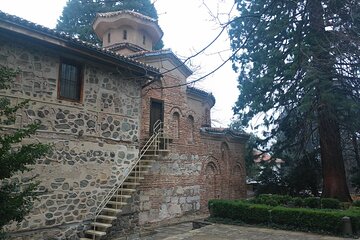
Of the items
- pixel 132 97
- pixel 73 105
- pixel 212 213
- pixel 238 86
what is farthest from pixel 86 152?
pixel 238 86

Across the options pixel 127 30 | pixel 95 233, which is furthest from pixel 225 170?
pixel 95 233

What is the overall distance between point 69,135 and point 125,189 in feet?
8.90

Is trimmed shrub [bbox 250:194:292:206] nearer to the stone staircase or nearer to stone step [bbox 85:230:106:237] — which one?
the stone staircase

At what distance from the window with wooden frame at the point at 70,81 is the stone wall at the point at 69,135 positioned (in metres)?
0.18

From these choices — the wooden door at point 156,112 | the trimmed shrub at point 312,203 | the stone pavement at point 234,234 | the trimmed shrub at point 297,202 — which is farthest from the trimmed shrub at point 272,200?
the wooden door at point 156,112

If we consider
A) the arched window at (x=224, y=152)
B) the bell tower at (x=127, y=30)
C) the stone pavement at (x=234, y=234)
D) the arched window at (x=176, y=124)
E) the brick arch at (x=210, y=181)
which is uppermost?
the bell tower at (x=127, y=30)

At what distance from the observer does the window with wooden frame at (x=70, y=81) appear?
31.4ft

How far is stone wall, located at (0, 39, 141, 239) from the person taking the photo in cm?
855

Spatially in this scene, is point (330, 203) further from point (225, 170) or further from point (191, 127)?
point (191, 127)

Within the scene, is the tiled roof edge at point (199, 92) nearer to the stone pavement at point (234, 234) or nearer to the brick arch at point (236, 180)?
the brick arch at point (236, 180)

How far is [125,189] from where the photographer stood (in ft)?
35.3

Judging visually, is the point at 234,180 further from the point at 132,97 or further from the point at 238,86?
the point at 132,97

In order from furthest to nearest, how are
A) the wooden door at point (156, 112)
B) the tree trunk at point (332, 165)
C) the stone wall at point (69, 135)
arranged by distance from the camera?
the tree trunk at point (332, 165) → the wooden door at point (156, 112) → the stone wall at point (69, 135)

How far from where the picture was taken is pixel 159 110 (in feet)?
45.7
